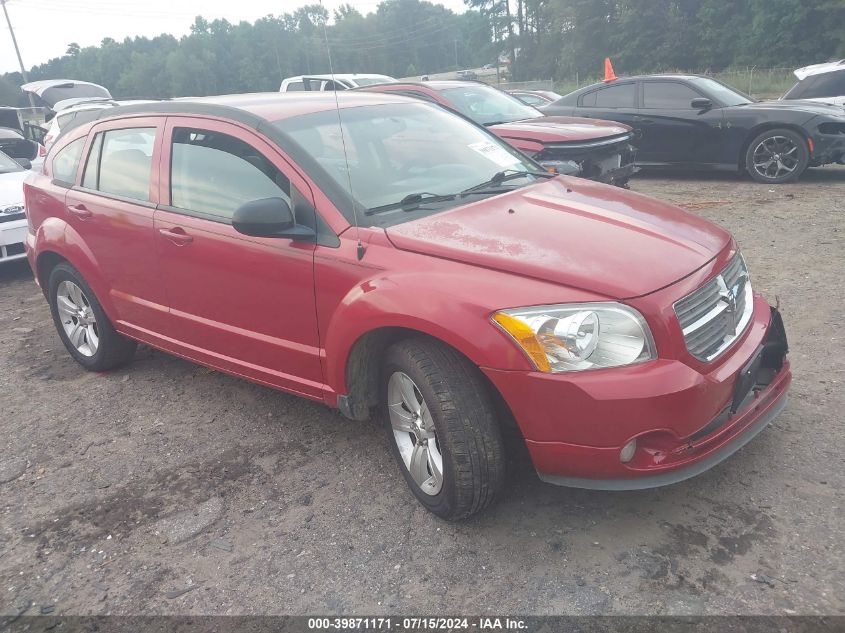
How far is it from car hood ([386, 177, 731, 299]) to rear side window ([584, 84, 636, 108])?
7.52 meters

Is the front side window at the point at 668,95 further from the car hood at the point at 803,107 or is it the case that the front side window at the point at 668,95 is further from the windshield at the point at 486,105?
the windshield at the point at 486,105

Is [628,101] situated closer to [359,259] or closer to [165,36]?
[359,259]

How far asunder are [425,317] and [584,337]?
0.60 metres

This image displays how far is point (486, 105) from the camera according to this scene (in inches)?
344

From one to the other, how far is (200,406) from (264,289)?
1.28m

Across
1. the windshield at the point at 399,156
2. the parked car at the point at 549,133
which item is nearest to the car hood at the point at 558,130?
the parked car at the point at 549,133

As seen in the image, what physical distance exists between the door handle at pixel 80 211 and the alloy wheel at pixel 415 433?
2485 mm

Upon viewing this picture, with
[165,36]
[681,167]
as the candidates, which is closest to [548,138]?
[681,167]

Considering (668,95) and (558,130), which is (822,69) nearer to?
(668,95)

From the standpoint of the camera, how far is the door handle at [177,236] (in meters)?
3.63

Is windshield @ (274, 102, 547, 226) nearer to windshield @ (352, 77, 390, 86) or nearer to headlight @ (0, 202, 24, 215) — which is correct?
headlight @ (0, 202, 24, 215)

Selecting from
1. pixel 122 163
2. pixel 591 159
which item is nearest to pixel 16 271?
pixel 122 163

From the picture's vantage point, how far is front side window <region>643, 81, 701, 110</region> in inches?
384

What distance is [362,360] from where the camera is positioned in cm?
309
